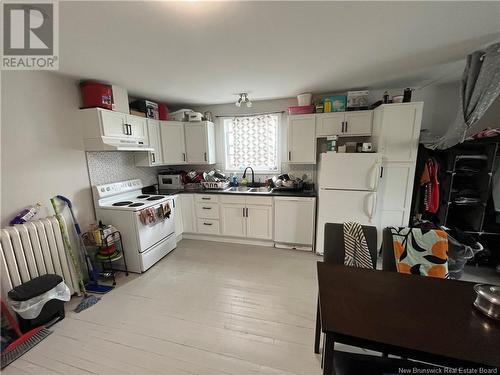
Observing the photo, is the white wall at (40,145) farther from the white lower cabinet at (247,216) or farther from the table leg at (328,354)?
the table leg at (328,354)

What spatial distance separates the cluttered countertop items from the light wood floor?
1.23m

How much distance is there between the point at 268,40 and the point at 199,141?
2366 millimetres

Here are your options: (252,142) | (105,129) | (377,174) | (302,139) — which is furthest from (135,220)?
(377,174)

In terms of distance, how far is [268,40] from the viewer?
1658 millimetres

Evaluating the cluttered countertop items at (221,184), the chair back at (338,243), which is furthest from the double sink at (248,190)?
the chair back at (338,243)

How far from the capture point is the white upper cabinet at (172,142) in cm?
359

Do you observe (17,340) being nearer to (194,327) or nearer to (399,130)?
(194,327)

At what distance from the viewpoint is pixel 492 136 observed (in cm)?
244

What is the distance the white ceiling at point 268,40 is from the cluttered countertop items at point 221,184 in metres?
1.56

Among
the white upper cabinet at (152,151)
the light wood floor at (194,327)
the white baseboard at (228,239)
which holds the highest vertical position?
the white upper cabinet at (152,151)

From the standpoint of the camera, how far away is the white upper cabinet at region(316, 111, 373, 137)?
2996 mm

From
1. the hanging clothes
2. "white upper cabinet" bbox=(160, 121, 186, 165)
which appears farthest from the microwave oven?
the hanging clothes

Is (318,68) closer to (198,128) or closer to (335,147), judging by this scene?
(335,147)

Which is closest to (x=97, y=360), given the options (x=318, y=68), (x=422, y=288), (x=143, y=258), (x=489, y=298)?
(x=143, y=258)
